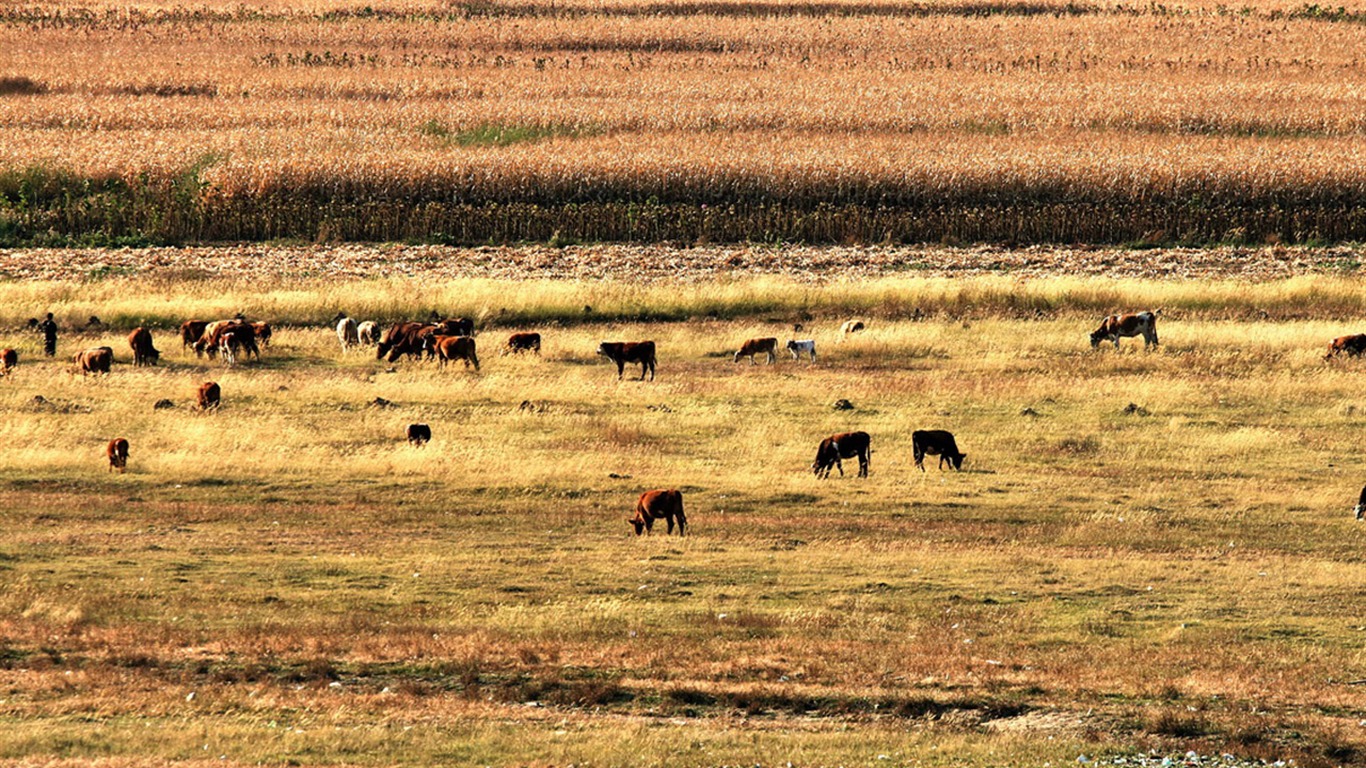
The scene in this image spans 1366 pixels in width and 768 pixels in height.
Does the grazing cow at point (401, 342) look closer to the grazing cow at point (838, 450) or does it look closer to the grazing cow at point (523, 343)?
the grazing cow at point (523, 343)

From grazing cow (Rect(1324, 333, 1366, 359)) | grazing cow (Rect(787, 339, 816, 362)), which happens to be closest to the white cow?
grazing cow (Rect(787, 339, 816, 362))

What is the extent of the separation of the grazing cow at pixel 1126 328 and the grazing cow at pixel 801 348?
6968mm

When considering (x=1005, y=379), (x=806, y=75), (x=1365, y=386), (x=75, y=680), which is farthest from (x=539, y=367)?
(x=806, y=75)

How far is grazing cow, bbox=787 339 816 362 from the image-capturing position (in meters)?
39.3

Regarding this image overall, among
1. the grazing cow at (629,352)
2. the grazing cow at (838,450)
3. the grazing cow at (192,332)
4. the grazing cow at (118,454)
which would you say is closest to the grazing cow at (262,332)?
the grazing cow at (192,332)

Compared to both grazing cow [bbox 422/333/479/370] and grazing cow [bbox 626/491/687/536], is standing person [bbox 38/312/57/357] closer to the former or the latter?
grazing cow [bbox 422/333/479/370]

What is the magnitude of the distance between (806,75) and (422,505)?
66.6 m

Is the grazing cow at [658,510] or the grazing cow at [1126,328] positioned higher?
the grazing cow at [1126,328]

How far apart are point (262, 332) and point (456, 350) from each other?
231 inches

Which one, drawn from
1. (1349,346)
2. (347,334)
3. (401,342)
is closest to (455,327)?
(401,342)

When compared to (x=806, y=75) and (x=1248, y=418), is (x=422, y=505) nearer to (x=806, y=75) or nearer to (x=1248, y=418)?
(x=1248, y=418)

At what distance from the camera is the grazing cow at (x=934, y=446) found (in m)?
28.3

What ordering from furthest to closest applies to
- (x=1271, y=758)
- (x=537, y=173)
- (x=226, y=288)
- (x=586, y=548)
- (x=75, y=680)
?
1. (x=537, y=173)
2. (x=226, y=288)
3. (x=586, y=548)
4. (x=75, y=680)
5. (x=1271, y=758)

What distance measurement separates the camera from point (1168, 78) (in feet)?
287
